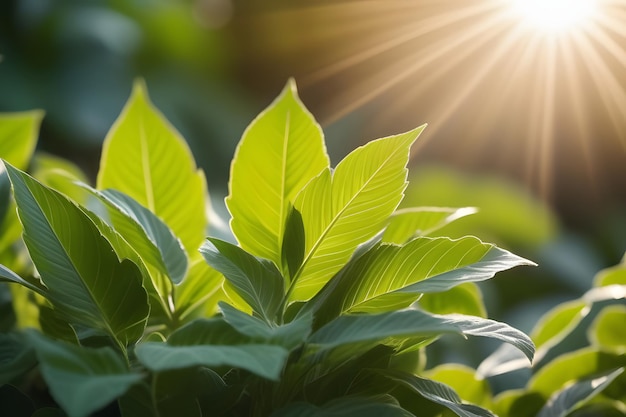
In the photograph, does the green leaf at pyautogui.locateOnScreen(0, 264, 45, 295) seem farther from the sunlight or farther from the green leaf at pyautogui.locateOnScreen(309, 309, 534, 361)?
the sunlight

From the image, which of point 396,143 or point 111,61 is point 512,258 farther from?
point 111,61

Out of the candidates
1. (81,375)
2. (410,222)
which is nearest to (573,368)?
(410,222)

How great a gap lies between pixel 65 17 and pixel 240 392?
169cm

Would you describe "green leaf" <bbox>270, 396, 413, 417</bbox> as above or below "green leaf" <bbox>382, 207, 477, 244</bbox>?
A: below

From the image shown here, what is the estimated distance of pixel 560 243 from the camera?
1560 millimetres

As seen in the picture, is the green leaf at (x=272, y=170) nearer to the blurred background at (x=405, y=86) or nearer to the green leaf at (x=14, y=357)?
the green leaf at (x=14, y=357)

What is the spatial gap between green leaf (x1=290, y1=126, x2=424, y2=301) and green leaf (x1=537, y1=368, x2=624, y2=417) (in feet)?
0.59

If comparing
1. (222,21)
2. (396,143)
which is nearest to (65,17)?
(222,21)

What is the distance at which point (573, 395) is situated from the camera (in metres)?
0.47

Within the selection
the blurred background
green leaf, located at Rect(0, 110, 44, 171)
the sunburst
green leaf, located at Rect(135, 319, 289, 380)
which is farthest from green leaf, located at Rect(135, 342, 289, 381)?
the sunburst

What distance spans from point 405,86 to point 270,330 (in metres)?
1.59

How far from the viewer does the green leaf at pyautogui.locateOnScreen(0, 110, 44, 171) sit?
1.85 ft

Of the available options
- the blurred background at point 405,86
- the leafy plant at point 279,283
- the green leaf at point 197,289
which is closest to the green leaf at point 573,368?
the leafy plant at point 279,283

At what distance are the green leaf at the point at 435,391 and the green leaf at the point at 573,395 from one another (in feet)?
0.33
